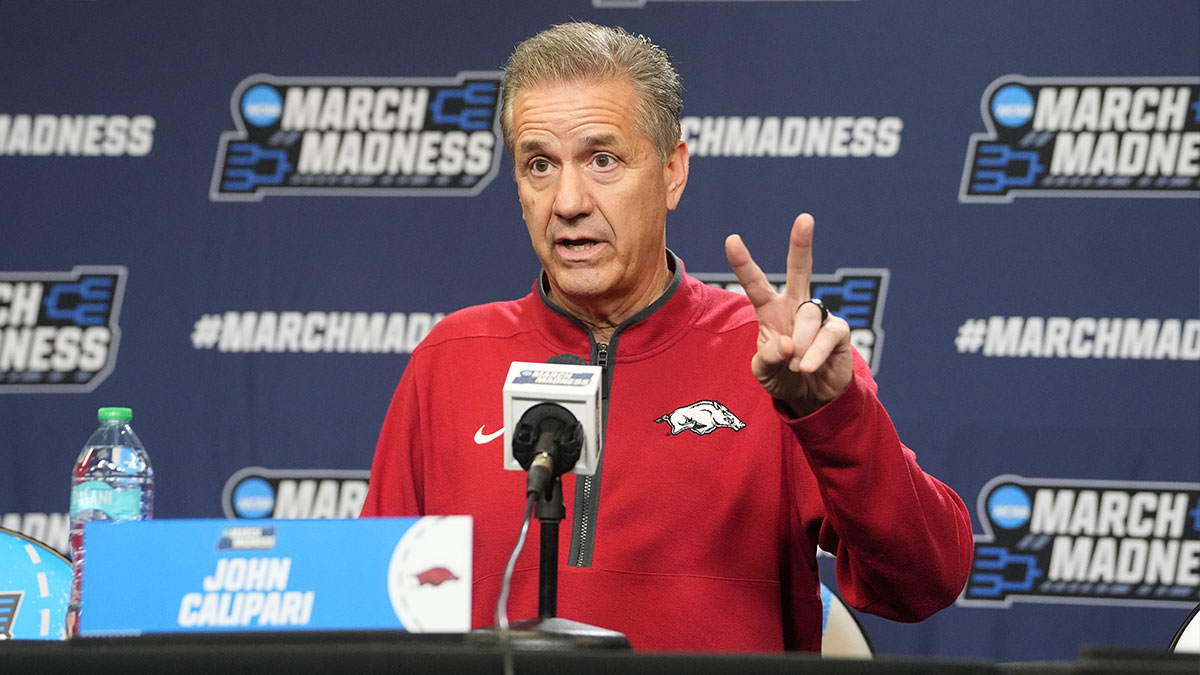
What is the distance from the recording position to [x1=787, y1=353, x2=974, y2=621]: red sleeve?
4.13 feet

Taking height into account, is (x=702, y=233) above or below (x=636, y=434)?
above

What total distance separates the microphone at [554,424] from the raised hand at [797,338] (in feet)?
0.73

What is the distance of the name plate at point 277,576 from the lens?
955 millimetres

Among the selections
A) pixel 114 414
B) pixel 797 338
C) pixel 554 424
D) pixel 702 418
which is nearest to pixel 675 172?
pixel 702 418

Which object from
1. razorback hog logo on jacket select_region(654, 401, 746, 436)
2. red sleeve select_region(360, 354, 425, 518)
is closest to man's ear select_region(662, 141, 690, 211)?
razorback hog logo on jacket select_region(654, 401, 746, 436)

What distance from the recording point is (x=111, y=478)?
2549 mm

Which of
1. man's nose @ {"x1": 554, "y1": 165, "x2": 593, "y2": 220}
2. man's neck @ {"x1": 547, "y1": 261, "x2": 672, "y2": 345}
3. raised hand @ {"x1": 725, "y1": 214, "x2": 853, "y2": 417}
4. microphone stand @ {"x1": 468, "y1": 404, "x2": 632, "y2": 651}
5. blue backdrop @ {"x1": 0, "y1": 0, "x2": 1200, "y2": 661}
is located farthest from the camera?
blue backdrop @ {"x1": 0, "y1": 0, "x2": 1200, "y2": 661}

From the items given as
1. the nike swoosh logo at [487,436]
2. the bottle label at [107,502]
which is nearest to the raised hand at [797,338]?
the nike swoosh logo at [487,436]

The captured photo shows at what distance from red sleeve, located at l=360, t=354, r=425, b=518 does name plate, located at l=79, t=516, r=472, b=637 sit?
72 cm

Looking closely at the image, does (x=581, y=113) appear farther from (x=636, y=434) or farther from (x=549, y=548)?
(x=549, y=548)

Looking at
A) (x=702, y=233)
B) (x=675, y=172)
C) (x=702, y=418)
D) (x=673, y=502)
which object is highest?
(x=702, y=233)

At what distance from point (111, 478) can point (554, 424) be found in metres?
1.79

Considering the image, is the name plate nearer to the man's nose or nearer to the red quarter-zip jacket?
the red quarter-zip jacket

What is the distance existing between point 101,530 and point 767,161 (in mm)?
2142
